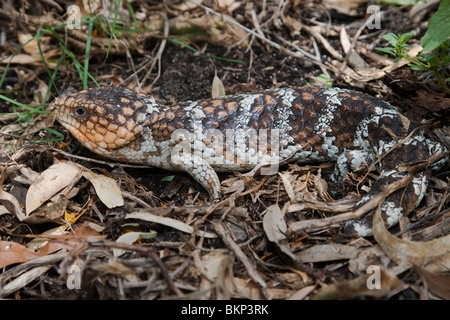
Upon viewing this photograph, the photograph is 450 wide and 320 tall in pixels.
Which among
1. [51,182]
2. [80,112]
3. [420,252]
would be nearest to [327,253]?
[420,252]

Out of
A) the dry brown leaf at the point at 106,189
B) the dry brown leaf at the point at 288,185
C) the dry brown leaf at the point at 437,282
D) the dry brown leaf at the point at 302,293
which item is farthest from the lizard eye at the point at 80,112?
the dry brown leaf at the point at 437,282

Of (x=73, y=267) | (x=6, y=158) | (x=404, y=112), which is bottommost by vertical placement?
(x=73, y=267)

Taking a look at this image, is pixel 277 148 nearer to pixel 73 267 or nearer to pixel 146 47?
pixel 73 267

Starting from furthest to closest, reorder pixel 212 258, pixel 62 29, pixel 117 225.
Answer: pixel 62 29 → pixel 117 225 → pixel 212 258

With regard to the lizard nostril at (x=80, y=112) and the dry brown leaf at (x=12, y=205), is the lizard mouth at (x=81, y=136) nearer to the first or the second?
the lizard nostril at (x=80, y=112)

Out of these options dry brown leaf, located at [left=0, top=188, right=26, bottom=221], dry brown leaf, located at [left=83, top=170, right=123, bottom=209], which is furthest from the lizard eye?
dry brown leaf, located at [left=0, top=188, right=26, bottom=221]

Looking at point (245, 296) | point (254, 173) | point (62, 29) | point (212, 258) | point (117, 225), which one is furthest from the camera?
point (62, 29)

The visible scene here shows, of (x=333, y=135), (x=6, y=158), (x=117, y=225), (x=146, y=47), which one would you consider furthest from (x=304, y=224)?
(x=146, y=47)
